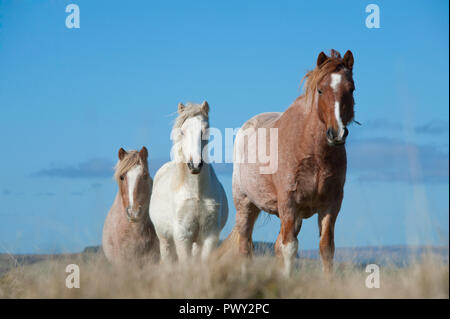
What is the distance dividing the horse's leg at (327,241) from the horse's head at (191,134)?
1911 millimetres

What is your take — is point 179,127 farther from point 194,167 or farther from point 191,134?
point 194,167

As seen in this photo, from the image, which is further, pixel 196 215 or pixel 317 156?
pixel 196 215

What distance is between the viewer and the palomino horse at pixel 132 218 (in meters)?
9.02

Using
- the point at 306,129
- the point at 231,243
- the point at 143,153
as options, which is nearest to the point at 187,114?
the point at 306,129

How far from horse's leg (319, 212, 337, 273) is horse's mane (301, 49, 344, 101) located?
169cm

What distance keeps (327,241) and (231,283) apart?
1.88m

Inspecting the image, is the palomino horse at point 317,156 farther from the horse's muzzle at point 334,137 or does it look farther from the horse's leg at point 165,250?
the horse's leg at point 165,250

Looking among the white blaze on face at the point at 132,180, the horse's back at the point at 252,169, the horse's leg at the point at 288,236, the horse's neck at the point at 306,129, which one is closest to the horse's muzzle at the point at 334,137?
the horse's neck at the point at 306,129

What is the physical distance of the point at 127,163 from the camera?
9188mm

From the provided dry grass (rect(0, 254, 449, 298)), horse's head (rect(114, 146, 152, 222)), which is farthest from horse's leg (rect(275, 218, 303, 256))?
horse's head (rect(114, 146, 152, 222))

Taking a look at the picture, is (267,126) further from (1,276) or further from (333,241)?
(1,276)

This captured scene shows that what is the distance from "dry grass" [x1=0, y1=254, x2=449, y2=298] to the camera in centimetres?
598
